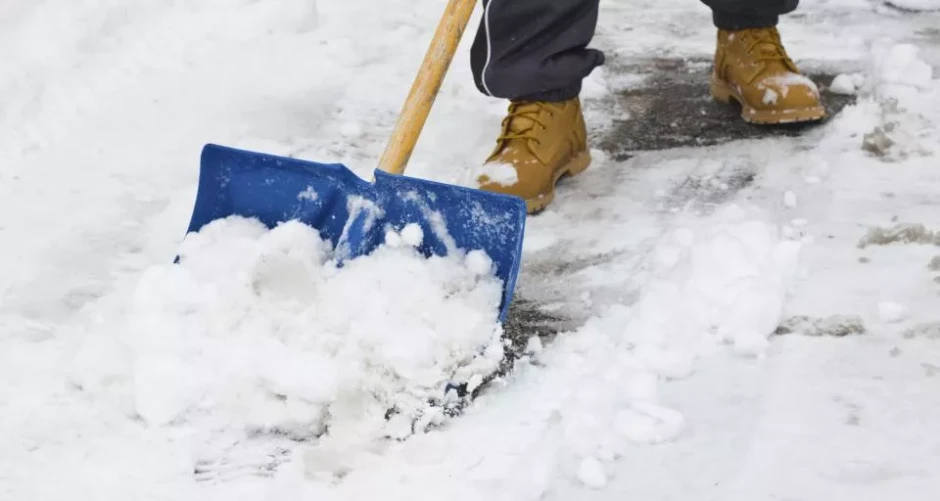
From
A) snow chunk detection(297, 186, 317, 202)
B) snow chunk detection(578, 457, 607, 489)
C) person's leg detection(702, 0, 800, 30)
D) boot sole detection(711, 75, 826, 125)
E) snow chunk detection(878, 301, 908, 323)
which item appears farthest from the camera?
person's leg detection(702, 0, 800, 30)

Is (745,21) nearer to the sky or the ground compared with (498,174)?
nearer to the sky

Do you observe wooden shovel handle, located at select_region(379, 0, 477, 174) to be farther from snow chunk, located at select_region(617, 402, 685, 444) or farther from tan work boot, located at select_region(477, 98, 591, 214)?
snow chunk, located at select_region(617, 402, 685, 444)

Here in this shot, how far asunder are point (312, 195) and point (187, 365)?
1.32 feet

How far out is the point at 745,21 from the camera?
93.4 inches

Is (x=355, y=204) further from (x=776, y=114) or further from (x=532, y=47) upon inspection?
(x=776, y=114)

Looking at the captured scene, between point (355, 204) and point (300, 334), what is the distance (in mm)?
297

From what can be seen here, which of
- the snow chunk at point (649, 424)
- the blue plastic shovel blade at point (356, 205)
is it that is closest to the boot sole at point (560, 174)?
the blue plastic shovel blade at point (356, 205)

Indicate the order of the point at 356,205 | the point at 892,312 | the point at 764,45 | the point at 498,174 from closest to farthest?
the point at 892,312, the point at 356,205, the point at 498,174, the point at 764,45

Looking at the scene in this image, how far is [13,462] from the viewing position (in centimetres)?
128

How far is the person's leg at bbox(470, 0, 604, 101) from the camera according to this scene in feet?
6.45

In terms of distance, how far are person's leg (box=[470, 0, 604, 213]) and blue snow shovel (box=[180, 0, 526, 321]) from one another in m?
0.36

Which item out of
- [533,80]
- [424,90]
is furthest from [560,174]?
[424,90]

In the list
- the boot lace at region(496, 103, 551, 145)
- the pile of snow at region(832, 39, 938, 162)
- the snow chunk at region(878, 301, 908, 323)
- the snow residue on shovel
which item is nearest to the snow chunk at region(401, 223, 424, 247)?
the snow residue on shovel

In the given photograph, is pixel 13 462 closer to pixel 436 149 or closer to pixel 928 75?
pixel 436 149
